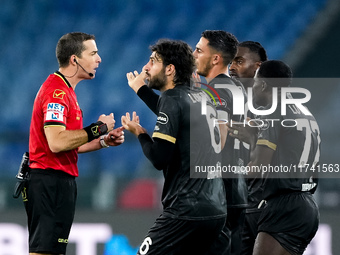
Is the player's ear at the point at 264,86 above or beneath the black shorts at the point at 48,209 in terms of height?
above

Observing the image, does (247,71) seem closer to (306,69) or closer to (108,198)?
(108,198)

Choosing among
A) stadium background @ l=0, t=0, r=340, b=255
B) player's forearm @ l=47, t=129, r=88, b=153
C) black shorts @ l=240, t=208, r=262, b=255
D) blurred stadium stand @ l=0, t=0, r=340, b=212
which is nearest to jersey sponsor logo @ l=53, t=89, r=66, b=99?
player's forearm @ l=47, t=129, r=88, b=153

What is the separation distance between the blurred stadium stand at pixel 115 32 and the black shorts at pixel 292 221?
7.87m

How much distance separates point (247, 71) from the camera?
582cm

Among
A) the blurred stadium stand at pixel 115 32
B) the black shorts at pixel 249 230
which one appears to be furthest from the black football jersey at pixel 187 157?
the blurred stadium stand at pixel 115 32

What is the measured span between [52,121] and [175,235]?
51.4 inches

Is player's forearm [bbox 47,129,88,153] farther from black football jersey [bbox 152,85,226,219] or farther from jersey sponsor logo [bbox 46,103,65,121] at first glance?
black football jersey [bbox 152,85,226,219]

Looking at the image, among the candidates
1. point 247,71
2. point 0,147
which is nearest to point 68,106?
point 247,71

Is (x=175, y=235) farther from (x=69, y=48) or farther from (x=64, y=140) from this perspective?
(x=69, y=48)

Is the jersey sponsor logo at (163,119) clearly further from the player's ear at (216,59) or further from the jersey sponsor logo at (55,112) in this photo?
the player's ear at (216,59)

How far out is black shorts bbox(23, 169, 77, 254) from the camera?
14.8 feet

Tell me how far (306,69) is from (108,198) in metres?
6.89

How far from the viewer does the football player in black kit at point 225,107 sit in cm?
465

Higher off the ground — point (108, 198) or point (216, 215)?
point (108, 198)
